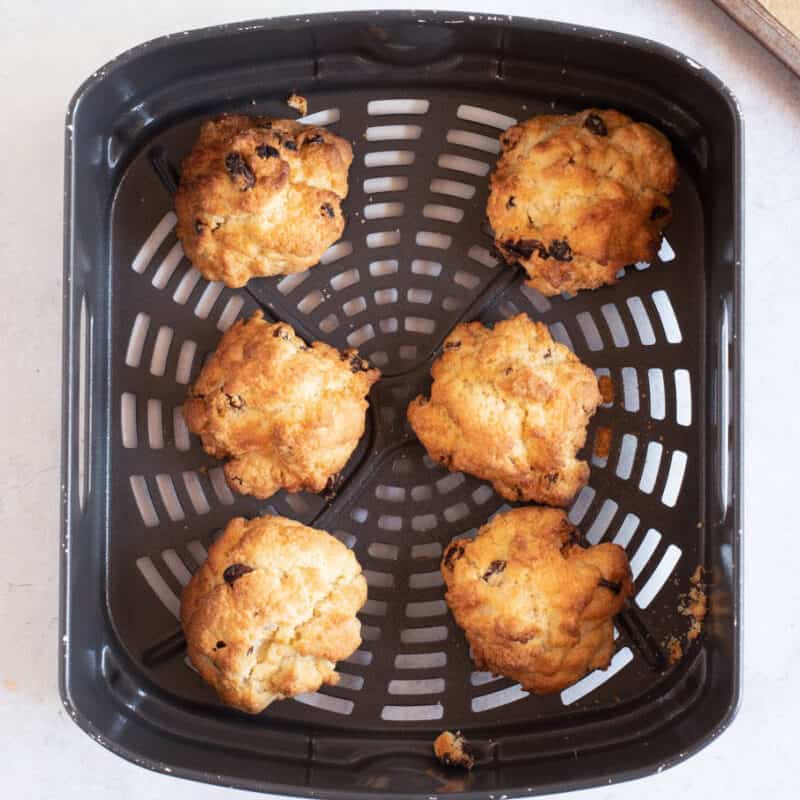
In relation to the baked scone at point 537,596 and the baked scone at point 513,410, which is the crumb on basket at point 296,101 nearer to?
the baked scone at point 513,410

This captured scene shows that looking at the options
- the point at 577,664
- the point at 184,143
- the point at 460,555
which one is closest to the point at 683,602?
the point at 577,664

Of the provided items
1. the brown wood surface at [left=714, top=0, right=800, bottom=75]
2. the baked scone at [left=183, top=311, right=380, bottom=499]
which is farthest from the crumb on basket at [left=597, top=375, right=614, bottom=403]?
the brown wood surface at [left=714, top=0, right=800, bottom=75]

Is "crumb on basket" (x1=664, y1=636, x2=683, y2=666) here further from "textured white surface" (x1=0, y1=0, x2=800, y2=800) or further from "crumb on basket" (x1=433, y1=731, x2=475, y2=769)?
"crumb on basket" (x1=433, y1=731, x2=475, y2=769)

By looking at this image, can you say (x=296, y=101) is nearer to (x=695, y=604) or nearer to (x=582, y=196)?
(x=582, y=196)

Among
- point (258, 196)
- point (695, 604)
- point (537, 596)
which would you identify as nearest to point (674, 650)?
→ point (695, 604)

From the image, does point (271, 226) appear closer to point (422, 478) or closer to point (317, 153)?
point (317, 153)

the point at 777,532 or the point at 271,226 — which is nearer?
the point at 271,226

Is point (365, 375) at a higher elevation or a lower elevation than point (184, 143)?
lower
